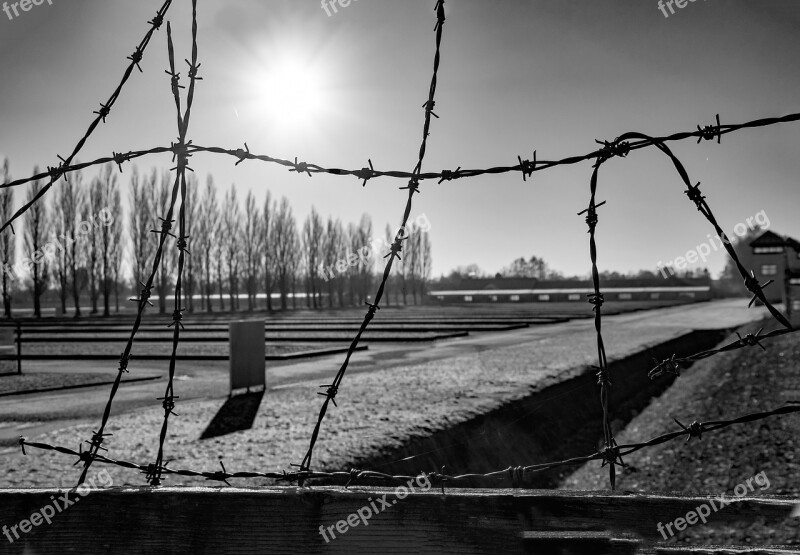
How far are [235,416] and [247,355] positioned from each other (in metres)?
1.96

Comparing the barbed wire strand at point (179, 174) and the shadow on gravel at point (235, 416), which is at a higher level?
the barbed wire strand at point (179, 174)

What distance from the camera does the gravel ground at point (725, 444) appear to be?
5.38 metres

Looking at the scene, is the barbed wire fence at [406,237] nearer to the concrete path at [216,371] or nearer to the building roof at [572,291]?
the concrete path at [216,371]

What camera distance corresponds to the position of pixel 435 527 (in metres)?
1.29

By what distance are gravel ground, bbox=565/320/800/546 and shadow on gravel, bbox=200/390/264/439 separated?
3.50m

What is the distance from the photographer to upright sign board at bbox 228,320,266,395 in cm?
776

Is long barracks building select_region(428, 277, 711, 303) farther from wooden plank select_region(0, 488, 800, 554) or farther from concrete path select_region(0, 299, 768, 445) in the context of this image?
wooden plank select_region(0, 488, 800, 554)

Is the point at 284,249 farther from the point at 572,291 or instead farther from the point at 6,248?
the point at 572,291

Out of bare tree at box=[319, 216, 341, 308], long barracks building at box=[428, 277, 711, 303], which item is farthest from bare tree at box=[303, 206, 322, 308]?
long barracks building at box=[428, 277, 711, 303]

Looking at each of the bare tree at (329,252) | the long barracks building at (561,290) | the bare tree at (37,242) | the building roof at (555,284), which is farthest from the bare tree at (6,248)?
the building roof at (555,284)

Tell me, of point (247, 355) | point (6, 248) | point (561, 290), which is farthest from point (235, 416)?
point (561, 290)

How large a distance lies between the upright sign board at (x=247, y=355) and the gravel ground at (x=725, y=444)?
4.26m

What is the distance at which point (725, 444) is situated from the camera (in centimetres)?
627

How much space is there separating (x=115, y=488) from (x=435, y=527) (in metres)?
0.80
